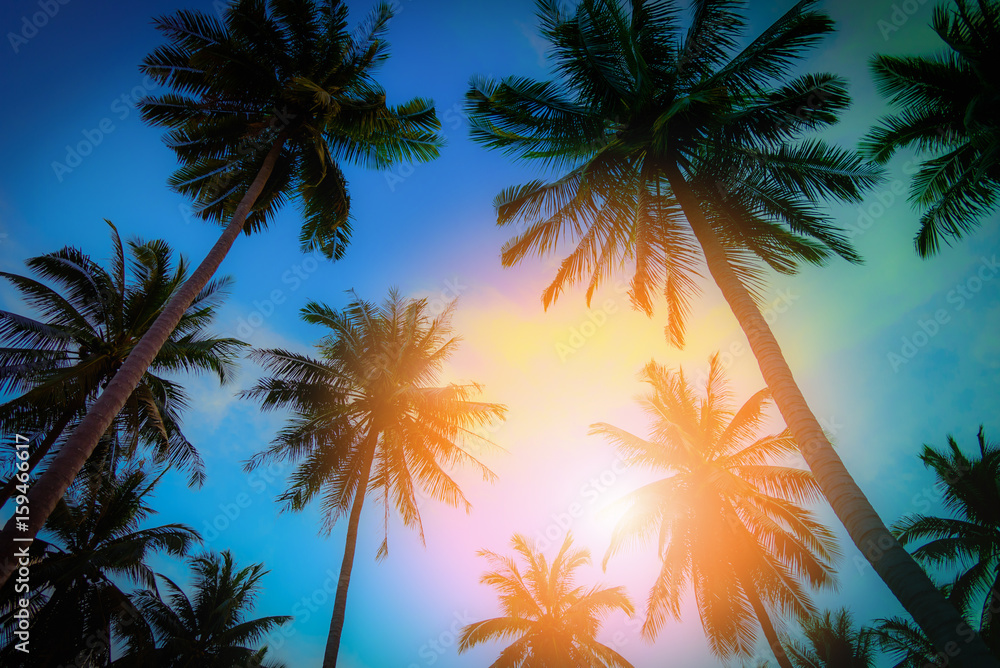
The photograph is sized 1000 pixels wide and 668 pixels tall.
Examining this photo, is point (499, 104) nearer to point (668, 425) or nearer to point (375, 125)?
point (375, 125)

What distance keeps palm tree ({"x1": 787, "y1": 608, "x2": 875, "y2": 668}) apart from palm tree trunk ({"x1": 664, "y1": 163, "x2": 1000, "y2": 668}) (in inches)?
719

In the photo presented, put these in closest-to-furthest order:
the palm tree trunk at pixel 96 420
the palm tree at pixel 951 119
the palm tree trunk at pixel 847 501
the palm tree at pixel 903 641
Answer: the palm tree trunk at pixel 847 501
the palm tree trunk at pixel 96 420
the palm tree at pixel 951 119
the palm tree at pixel 903 641

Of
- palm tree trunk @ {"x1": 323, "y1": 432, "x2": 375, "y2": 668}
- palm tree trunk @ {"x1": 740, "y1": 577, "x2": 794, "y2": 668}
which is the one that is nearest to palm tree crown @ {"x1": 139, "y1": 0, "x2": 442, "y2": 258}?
palm tree trunk @ {"x1": 323, "y1": 432, "x2": 375, "y2": 668}

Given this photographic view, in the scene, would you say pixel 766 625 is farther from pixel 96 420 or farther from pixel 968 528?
pixel 96 420

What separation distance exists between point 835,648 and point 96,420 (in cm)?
2611

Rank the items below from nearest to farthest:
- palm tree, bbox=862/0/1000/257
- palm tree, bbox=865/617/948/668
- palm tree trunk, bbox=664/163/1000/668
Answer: palm tree trunk, bbox=664/163/1000/668 < palm tree, bbox=862/0/1000/257 < palm tree, bbox=865/617/948/668

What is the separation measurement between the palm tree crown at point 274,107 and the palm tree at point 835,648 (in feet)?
78.8

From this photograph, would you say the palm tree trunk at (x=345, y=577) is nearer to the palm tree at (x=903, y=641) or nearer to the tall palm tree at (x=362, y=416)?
the tall palm tree at (x=362, y=416)

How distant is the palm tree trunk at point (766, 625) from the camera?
12062 mm

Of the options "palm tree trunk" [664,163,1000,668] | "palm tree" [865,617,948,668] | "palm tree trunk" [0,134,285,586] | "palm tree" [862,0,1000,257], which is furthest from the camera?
"palm tree" [865,617,948,668]

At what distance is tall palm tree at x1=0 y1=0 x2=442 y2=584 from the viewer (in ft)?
32.8

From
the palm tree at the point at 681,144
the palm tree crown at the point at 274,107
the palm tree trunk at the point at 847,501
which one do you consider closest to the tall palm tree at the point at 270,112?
the palm tree crown at the point at 274,107

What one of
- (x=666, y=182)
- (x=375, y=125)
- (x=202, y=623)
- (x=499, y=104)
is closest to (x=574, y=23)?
(x=499, y=104)

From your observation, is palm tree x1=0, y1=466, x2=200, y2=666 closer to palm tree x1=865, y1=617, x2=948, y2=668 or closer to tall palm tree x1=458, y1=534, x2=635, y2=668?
tall palm tree x1=458, y1=534, x2=635, y2=668
